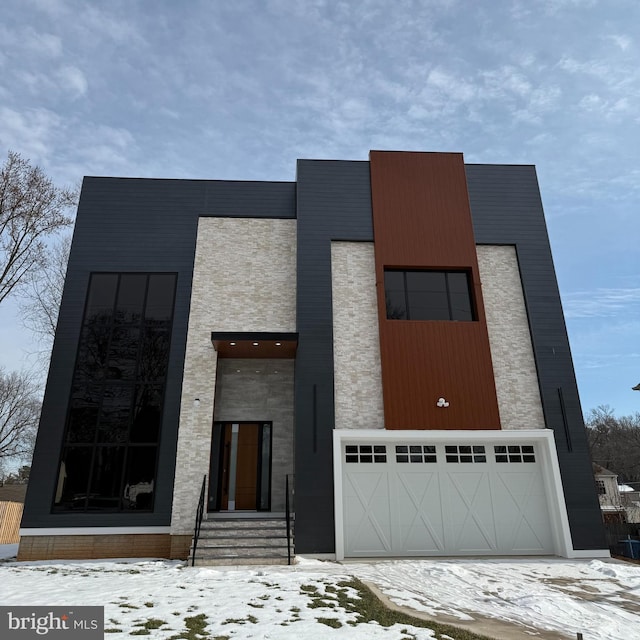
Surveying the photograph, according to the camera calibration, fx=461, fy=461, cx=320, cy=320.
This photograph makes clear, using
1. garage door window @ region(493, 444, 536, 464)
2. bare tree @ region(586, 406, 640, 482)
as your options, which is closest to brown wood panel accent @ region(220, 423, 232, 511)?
garage door window @ region(493, 444, 536, 464)

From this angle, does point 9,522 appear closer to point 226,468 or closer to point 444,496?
point 226,468

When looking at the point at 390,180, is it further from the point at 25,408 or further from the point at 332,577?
the point at 25,408

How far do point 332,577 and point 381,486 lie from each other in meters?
3.89

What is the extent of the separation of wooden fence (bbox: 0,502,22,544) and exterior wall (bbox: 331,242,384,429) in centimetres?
1661

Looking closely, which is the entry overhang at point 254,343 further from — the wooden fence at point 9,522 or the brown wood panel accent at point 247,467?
the wooden fence at point 9,522

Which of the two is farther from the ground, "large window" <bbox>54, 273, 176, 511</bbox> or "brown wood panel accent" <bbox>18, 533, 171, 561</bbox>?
"large window" <bbox>54, 273, 176, 511</bbox>

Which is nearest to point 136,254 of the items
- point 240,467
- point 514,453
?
point 240,467

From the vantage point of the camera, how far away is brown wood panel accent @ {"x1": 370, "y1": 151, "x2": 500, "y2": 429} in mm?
12531

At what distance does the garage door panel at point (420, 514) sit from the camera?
38.3 ft

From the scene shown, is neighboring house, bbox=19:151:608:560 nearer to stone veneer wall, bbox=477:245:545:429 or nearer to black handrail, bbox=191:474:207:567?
stone veneer wall, bbox=477:245:545:429

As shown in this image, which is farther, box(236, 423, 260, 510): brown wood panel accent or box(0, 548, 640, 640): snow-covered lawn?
box(236, 423, 260, 510): brown wood panel accent

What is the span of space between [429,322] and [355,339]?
2.19 meters

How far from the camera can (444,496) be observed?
1216 cm

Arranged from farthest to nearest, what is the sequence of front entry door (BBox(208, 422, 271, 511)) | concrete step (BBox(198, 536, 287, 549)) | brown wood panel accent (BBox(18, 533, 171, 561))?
front entry door (BBox(208, 422, 271, 511)) < brown wood panel accent (BBox(18, 533, 171, 561)) < concrete step (BBox(198, 536, 287, 549))
